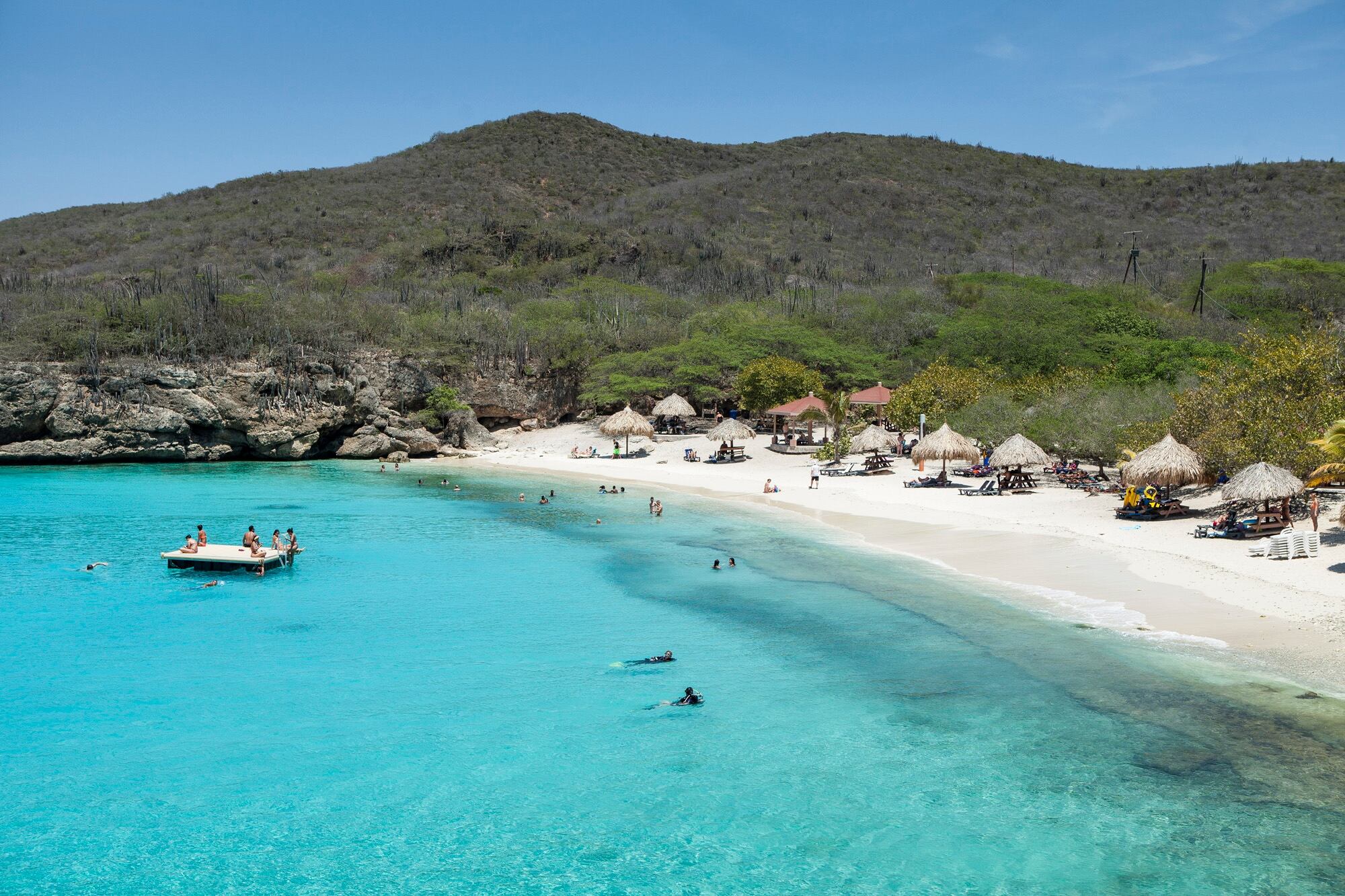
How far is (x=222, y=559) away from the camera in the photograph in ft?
75.4

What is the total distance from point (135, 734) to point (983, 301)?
59692mm

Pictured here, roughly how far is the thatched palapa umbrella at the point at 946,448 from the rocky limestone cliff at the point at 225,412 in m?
26.8

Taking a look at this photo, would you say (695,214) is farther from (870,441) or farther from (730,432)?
(870,441)

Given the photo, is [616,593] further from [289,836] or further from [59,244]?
[59,244]

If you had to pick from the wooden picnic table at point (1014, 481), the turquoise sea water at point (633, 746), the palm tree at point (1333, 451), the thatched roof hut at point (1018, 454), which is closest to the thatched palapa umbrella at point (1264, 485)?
the palm tree at point (1333, 451)

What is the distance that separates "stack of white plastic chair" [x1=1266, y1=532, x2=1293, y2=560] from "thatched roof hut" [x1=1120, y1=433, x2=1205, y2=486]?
4.54m

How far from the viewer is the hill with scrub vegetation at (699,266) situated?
49219 millimetres

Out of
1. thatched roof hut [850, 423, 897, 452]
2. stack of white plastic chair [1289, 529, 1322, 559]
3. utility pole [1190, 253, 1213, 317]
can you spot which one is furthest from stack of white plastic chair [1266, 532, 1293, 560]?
utility pole [1190, 253, 1213, 317]

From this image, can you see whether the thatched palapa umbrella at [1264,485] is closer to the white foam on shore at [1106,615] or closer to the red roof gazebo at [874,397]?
the white foam on shore at [1106,615]

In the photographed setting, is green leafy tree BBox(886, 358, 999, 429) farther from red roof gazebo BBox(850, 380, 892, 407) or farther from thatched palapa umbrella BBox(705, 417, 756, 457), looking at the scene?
thatched palapa umbrella BBox(705, 417, 756, 457)

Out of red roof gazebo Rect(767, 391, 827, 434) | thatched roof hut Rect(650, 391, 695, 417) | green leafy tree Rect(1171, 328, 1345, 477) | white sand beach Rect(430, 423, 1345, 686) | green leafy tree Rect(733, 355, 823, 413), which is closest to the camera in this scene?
white sand beach Rect(430, 423, 1345, 686)

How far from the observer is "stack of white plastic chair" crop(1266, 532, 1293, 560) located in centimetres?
1902

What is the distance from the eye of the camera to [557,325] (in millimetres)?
57531

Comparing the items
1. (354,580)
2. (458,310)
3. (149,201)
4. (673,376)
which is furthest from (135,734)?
(149,201)
